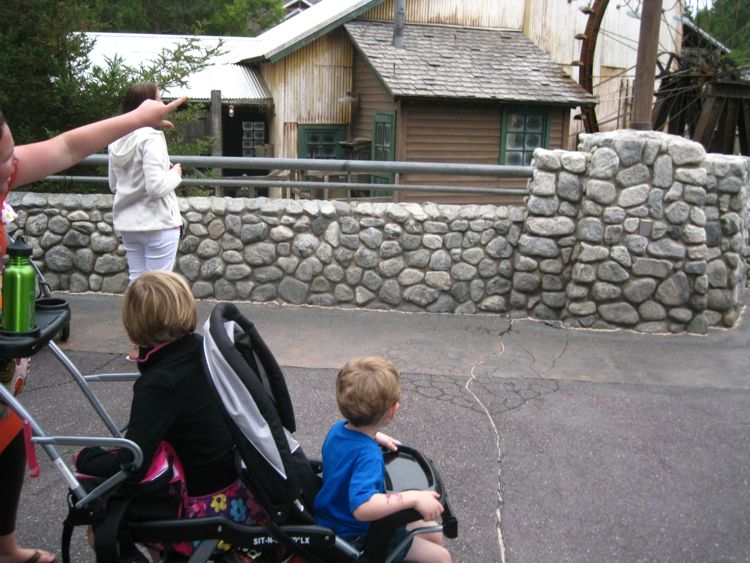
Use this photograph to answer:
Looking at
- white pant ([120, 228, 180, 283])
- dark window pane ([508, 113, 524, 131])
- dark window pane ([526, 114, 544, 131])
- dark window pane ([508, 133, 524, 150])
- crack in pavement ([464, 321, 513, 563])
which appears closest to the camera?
crack in pavement ([464, 321, 513, 563])

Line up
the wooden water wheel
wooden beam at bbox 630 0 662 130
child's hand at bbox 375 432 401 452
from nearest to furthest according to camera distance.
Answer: child's hand at bbox 375 432 401 452
wooden beam at bbox 630 0 662 130
the wooden water wheel

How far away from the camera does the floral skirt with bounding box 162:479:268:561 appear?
8.57ft

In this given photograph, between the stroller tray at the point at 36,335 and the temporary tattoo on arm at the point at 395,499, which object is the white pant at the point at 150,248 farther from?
the temporary tattoo on arm at the point at 395,499

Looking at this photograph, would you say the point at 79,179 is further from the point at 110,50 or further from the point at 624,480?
the point at 110,50

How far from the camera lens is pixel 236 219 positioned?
691 cm

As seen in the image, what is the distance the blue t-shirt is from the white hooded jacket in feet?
9.62

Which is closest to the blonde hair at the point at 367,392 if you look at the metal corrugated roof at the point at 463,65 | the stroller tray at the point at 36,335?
the stroller tray at the point at 36,335

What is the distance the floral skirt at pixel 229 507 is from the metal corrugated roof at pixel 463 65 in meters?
11.7

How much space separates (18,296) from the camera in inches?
94.4

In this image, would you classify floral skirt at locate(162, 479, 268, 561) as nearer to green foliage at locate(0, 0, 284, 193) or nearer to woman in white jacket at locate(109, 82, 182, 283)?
woman in white jacket at locate(109, 82, 182, 283)

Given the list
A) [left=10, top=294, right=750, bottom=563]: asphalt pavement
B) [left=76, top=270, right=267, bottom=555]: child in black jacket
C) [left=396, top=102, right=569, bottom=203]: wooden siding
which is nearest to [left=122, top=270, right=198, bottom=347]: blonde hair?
[left=76, top=270, right=267, bottom=555]: child in black jacket

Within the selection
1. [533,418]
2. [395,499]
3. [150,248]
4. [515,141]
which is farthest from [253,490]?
[515,141]

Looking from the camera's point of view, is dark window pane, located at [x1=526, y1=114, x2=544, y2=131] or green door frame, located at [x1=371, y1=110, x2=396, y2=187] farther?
dark window pane, located at [x1=526, y1=114, x2=544, y2=131]

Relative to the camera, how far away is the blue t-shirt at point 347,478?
2582 mm
